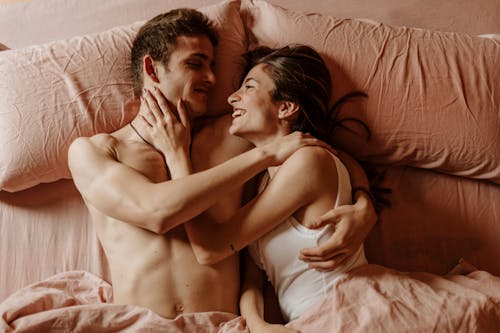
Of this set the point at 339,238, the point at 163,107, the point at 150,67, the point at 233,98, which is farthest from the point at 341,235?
the point at 150,67

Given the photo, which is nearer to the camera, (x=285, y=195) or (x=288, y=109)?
(x=285, y=195)

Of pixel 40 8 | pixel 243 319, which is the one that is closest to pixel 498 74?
pixel 243 319

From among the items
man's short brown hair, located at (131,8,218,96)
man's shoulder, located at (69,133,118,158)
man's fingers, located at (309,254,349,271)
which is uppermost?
man's short brown hair, located at (131,8,218,96)

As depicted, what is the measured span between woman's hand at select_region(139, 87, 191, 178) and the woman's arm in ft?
0.54

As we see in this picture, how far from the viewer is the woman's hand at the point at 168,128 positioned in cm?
121

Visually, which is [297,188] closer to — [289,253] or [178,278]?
[289,253]

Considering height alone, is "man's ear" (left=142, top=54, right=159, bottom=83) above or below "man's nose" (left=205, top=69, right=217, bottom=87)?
above

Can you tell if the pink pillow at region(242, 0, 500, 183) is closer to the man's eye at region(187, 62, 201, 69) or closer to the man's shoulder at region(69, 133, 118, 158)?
the man's eye at region(187, 62, 201, 69)

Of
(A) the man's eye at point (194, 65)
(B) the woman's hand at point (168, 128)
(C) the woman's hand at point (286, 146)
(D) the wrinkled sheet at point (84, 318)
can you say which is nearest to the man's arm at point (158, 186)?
(C) the woman's hand at point (286, 146)

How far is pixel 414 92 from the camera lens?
1.36 meters

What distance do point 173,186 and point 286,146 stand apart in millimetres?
282

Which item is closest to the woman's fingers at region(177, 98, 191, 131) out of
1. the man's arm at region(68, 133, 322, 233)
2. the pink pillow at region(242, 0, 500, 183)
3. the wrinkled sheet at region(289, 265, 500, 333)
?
the man's arm at region(68, 133, 322, 233)

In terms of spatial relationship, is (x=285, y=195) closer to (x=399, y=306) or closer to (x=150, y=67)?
(x=399, y=306)

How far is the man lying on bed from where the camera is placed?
1101 mm
